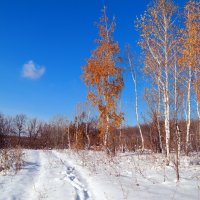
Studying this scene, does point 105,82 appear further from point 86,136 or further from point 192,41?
point 86,136

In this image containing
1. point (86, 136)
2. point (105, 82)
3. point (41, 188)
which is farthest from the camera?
point (86, 136)

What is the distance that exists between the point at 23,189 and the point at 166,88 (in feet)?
29.1

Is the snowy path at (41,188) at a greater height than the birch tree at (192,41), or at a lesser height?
lesser

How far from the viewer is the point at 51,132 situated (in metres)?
77.9

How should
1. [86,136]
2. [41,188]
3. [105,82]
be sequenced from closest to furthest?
1. [41,188]
2. [105,82]
3. [86,136]

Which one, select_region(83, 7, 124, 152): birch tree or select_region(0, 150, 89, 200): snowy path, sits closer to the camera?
select_region(0, 150, 89, 200): snowy path

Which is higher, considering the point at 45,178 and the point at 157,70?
the point at 157,70

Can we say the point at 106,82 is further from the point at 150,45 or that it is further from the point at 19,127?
the point at 19,127

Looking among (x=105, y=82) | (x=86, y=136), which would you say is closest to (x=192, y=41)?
(x=105, y=82)

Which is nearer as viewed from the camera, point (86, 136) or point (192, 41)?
point (192, 41)

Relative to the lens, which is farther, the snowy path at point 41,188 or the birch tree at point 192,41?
the birch tree at point 192,41

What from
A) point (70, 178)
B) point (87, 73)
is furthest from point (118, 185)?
point (87, 73)

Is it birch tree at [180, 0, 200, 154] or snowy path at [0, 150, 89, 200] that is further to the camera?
birch tree at [180, 0, 200, 154]

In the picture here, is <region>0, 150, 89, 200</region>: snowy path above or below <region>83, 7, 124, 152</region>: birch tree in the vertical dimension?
below
